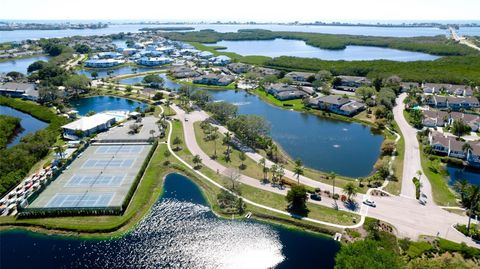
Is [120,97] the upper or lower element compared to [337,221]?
upper

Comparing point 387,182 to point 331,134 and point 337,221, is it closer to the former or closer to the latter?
point 337,221

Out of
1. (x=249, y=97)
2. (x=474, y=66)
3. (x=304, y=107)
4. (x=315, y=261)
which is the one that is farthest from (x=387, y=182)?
(x=474, y=66)

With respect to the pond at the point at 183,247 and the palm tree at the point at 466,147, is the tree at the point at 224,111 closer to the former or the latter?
the pond at the point at 183,247

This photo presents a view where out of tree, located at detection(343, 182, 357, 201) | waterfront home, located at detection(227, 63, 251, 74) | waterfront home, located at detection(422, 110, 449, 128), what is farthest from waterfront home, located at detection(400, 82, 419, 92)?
tree, located at detection(343, 182, 357, 201)

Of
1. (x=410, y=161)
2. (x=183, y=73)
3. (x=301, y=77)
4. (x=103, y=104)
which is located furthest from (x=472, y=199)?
(x=183, y=73)

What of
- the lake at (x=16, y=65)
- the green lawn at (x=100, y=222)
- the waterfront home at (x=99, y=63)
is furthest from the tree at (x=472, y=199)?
the lake at (x=16, y=65)
